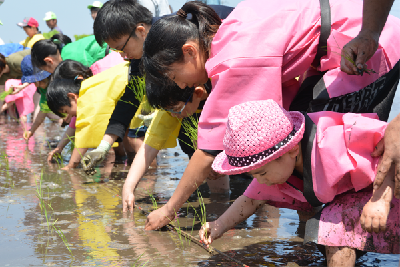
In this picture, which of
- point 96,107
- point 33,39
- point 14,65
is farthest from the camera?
point 33,39

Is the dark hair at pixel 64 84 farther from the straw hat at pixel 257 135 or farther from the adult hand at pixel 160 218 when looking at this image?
the straw hat at pixel 257 135

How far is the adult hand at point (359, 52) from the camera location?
190 cm

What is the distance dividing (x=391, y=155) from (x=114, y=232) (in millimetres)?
1541

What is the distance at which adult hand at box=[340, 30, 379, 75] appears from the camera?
1.90m

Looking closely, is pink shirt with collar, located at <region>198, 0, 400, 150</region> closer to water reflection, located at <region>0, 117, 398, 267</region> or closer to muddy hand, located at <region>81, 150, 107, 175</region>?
water reflection, located at <region>0, 117, 398, 267</region>

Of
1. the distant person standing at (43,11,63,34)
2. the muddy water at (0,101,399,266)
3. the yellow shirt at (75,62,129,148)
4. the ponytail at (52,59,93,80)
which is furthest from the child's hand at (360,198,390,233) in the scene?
the distant person standing at (43,11,63,34)

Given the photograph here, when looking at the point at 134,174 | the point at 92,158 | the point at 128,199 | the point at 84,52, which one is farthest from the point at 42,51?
the point at 128,199

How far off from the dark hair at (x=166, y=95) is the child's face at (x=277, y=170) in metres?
0.84

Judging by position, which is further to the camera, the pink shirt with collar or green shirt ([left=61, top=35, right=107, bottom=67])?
green shirt ([left=61, top=35, right=107, bottom=67])

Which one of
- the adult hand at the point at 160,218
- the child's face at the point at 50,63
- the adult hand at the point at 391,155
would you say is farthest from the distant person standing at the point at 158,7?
the adult hand at the point at 391,155

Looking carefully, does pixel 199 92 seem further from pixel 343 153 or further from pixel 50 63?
pixel 50 63

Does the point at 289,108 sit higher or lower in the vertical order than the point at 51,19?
lower

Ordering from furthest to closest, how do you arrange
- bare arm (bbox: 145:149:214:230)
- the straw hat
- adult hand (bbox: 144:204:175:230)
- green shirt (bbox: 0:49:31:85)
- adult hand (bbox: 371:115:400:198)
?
green shirt (bbox: 0:49:31:85) → adult hand (bbox: 144:204:175:230) → bare arm (bbox: 145:149:214:230) → the straw hat → adult hand (bbox: 371:115:400:198)

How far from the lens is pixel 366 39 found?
1.93m
